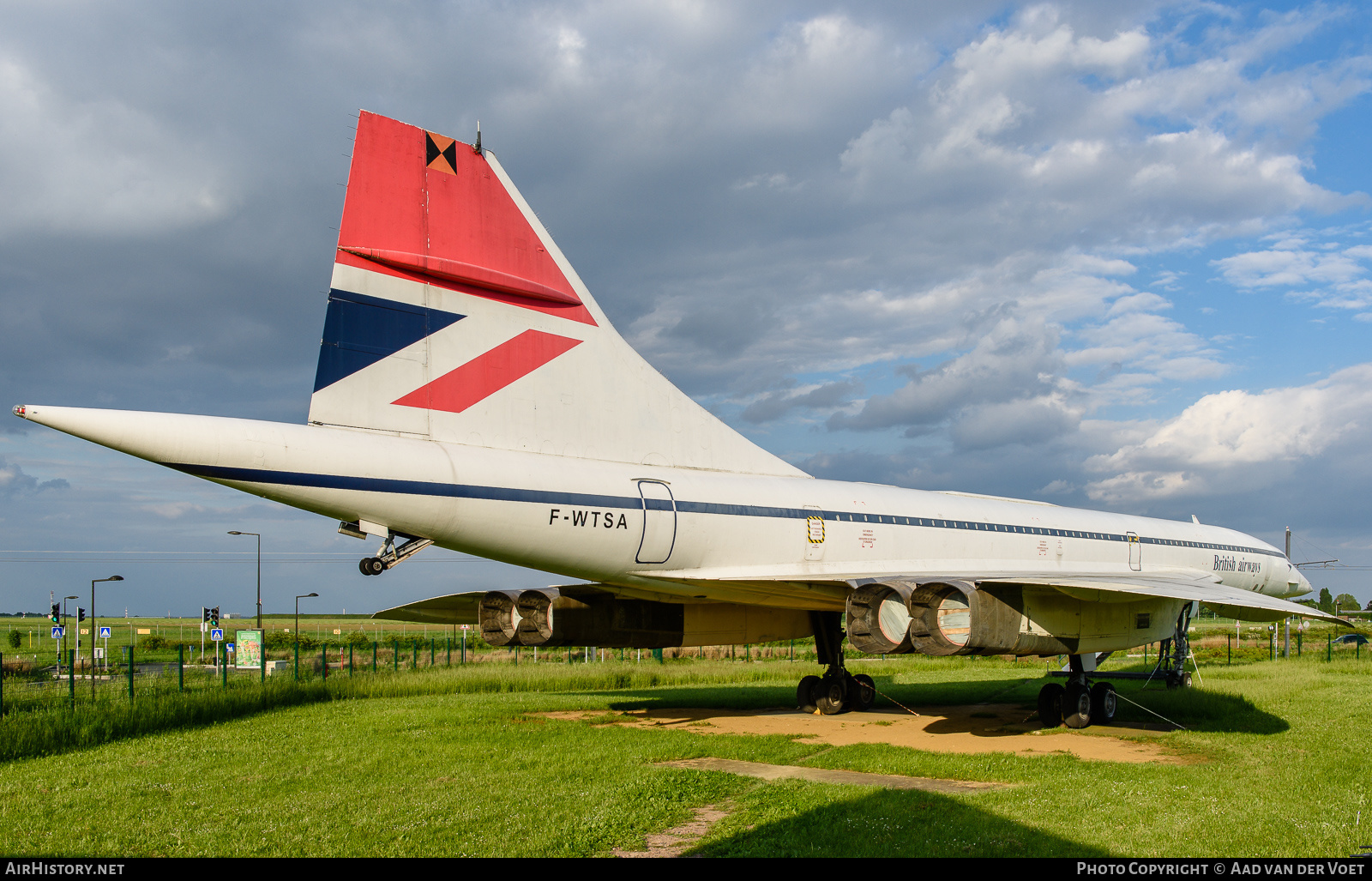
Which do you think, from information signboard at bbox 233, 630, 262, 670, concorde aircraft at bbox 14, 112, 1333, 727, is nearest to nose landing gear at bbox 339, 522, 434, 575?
concorde aircraft at bbox 14, 112, 1333, 727

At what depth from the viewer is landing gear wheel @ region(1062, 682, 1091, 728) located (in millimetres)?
11891

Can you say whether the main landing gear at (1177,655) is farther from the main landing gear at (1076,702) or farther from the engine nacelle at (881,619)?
the engine nacelle at (881,619)

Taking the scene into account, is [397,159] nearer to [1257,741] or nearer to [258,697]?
[258,697]

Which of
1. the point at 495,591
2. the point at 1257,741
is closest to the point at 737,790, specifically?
the point at 495,591

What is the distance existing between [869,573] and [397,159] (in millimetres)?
7088

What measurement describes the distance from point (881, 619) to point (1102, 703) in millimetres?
4238

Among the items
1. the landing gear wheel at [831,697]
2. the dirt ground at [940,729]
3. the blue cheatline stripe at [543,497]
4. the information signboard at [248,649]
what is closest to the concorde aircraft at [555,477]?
the blue cheatline stripe at [543,497]

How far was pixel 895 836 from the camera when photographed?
5.88 metres

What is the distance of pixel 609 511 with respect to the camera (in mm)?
8898

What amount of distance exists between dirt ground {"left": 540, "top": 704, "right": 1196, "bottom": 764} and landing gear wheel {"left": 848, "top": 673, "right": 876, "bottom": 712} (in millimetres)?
199

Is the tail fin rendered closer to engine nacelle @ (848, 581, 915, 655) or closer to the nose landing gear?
the nose landing gear

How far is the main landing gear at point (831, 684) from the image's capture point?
13.6 meters

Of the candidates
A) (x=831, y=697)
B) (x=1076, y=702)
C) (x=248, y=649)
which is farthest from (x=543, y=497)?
(x=248, y=649)
